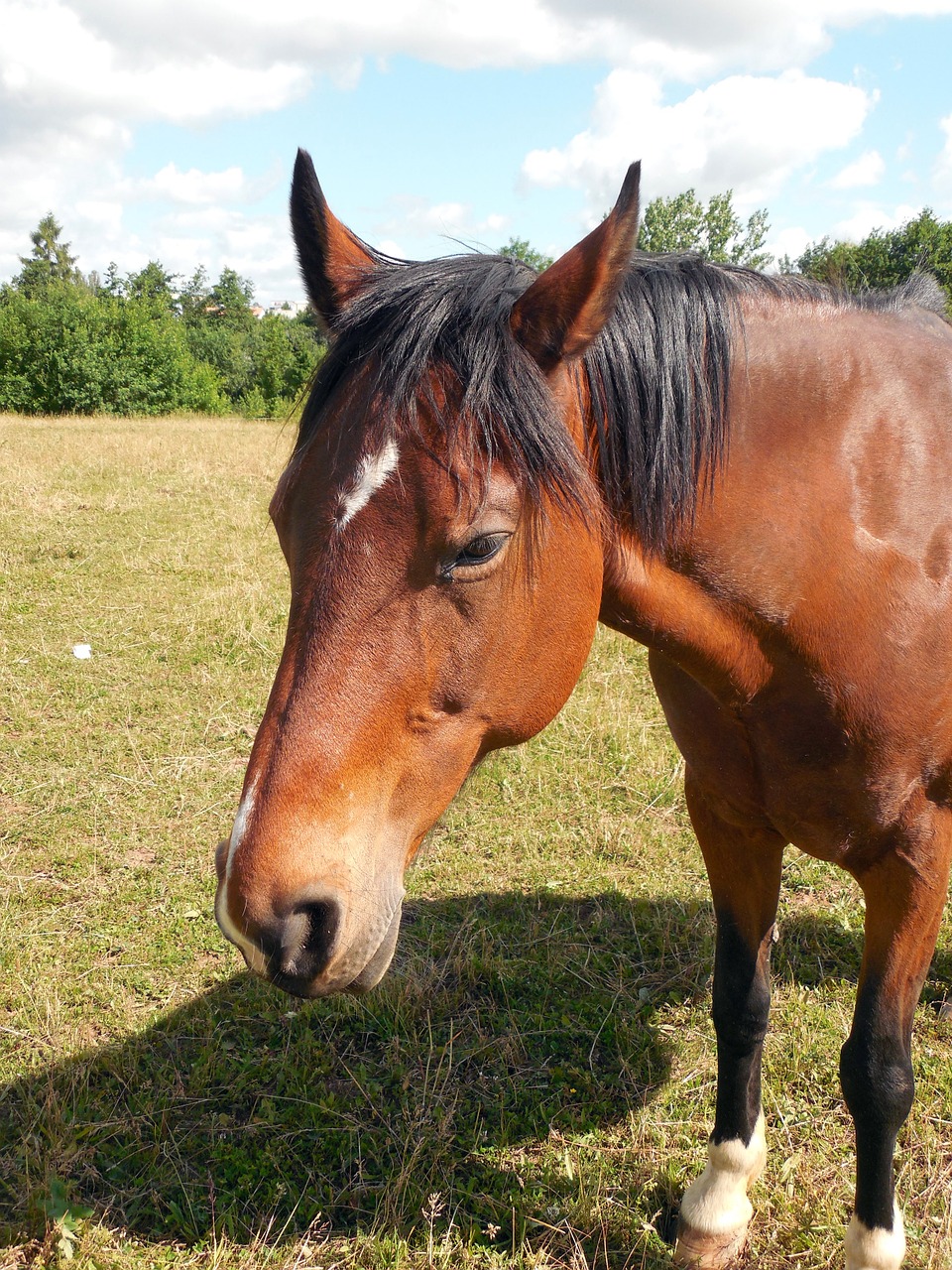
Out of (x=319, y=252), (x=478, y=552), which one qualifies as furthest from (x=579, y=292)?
(x=319, y=252)

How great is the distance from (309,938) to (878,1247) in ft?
6.44

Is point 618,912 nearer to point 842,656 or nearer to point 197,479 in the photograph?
point 842,656

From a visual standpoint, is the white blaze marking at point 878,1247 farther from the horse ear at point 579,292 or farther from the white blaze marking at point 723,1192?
the horse ear at point 579,292

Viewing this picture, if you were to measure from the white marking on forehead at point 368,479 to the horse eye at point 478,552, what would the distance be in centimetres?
19

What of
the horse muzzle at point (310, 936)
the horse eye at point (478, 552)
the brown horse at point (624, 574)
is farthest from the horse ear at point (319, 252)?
the horse muzzle at point (310, 936)

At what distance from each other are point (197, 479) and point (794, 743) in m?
12.6

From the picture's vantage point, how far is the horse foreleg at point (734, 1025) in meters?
2.34

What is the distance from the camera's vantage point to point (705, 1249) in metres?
2.32

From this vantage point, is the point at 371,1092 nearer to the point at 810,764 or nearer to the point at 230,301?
the point at 810,764

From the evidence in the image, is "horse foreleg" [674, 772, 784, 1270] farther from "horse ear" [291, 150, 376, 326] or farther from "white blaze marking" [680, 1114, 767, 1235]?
"horse ear" [291, 150, 376, 326]

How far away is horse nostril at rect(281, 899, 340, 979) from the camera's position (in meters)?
1.34

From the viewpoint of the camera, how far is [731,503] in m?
1.77

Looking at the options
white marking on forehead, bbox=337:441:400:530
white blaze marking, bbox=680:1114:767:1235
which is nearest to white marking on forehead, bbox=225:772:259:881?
white marking on forehead, bbox=337:441:400:530

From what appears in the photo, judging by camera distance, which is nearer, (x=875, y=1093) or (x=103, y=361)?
(x=875, y=1093)
